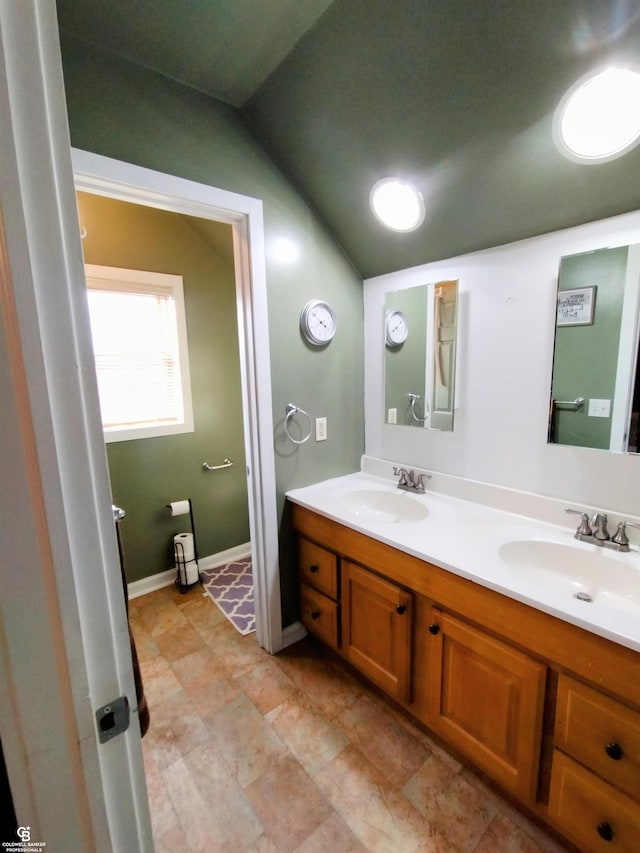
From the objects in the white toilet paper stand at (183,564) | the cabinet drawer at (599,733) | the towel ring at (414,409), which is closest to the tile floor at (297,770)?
the cabinet drawer at (599,733)

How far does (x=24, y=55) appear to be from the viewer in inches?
15.8

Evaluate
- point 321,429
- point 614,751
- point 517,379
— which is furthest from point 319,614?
point 517,379

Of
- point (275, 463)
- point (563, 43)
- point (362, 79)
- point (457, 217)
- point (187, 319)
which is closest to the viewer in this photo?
point (563, 43)

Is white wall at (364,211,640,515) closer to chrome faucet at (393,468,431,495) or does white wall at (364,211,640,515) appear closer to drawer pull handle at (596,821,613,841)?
chrome faucet at (393,468,431,495)

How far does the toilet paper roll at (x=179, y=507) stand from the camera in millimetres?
2455

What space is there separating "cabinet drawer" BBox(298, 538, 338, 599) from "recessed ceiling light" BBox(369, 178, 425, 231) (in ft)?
4.90

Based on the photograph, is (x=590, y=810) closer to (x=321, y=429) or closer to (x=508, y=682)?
(x=508, y=682)

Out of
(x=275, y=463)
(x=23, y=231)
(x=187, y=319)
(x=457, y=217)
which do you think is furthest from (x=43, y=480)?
(x=187, y=319)

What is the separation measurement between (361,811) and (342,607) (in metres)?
0.65

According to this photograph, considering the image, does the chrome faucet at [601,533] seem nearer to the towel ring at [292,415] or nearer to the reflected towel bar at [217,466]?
the towel ring at [292,415]

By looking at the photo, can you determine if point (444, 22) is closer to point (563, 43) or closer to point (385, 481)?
point (563, 43)

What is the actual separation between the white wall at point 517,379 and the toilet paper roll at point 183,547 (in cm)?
166

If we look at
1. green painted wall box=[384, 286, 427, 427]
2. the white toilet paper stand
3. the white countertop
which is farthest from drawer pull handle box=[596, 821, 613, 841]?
Result: the white toilet paper stand

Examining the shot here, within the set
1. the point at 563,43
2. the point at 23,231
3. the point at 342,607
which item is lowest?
the point at 342,607
